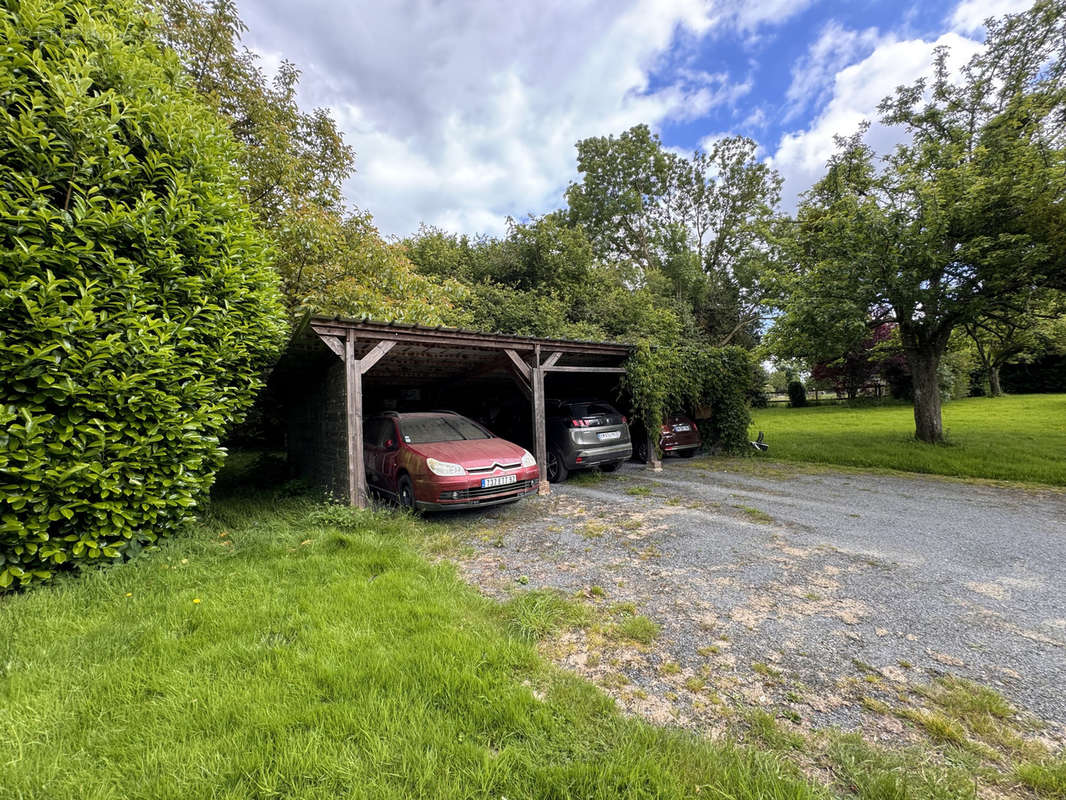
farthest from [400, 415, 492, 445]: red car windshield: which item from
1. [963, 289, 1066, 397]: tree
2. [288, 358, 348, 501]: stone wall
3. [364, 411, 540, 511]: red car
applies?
[963, 289, 1066, 397]: tree

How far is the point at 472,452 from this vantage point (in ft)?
18.4

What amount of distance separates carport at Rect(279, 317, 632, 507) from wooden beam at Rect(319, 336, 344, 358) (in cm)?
1

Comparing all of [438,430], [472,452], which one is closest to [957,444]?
A: [472,452]

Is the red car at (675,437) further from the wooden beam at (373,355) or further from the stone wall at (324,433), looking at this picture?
the stone wall at (324,433)

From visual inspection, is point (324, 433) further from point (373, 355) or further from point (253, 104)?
point (253, 104)

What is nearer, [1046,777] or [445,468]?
[1046,777]

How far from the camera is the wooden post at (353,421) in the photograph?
545cm

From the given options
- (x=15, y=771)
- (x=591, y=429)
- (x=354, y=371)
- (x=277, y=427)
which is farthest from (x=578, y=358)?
(x=277, y=427)

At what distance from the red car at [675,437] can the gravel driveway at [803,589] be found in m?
3.23

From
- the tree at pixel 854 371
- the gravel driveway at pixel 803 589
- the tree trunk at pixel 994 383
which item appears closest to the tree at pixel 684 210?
the tree at pixel 854 371

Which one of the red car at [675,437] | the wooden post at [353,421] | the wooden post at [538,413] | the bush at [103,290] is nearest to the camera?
the bush at [103,290]

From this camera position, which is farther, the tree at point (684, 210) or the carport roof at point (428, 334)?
the tree at point (684, 210)

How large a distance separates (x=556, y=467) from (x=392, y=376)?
13.5ft

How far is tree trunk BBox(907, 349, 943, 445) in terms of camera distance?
32.0 feet
